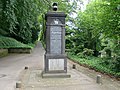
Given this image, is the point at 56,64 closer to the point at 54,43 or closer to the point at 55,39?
the point at 54,43

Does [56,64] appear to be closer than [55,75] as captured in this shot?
No

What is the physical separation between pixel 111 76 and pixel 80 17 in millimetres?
11505

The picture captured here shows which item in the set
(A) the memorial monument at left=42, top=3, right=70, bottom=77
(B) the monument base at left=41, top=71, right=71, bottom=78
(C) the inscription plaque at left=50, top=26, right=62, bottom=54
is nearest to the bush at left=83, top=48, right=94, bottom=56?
(A) the memorial monument at left=42, top=3, right=70, bottom=77

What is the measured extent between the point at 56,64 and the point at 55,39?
45.3 inches

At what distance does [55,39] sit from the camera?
10656 mm

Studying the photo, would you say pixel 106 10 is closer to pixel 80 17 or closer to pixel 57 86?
pixel 57 86

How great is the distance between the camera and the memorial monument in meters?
10.6

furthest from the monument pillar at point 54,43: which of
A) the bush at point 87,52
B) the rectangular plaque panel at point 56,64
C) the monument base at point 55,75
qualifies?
the bush at point 87,52

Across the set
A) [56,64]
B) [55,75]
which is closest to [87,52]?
[56,64]

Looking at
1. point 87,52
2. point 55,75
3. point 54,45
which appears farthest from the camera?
point 87,52

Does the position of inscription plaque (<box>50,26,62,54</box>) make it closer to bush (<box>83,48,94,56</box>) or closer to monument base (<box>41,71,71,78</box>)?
monument base (<box>41,71,71,78</box>)

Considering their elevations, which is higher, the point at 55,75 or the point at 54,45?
the point at 54,45

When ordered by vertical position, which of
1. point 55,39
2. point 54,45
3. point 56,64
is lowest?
point 56,64

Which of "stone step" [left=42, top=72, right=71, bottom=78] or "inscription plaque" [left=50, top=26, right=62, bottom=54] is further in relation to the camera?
"inscription plaque" [left=50, top=26, right=62, bottom=54]
